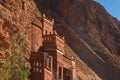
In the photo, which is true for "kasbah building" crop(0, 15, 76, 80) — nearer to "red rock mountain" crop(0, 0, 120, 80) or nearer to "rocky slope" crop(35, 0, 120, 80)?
"red rock mountain" crop(0, 0, 120, 80)

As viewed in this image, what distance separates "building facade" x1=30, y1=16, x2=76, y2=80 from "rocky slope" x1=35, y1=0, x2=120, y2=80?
22871mm

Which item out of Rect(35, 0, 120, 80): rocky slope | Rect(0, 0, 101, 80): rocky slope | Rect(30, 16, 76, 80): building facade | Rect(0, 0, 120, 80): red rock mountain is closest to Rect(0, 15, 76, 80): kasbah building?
Rect(30, 16, 76, 80): building facade

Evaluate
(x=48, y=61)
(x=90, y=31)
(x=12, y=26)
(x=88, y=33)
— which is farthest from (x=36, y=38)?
(x=90, y=31)

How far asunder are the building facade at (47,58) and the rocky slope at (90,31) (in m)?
22.9

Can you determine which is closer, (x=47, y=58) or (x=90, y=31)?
(x=47, y=58)

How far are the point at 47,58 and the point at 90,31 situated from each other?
122ft

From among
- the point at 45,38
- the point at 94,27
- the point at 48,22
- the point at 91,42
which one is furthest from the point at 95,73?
the point at 45,38

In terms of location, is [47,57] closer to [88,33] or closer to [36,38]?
[36,38]

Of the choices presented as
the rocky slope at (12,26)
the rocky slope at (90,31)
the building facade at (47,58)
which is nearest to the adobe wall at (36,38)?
the building facade at (47,58)

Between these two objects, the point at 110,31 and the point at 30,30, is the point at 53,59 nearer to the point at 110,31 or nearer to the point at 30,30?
the point at 30,30

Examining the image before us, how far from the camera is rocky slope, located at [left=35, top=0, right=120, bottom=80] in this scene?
63.3 m

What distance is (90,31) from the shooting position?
6931cm

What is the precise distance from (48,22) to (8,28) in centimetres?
1279

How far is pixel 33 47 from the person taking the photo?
33344mm
